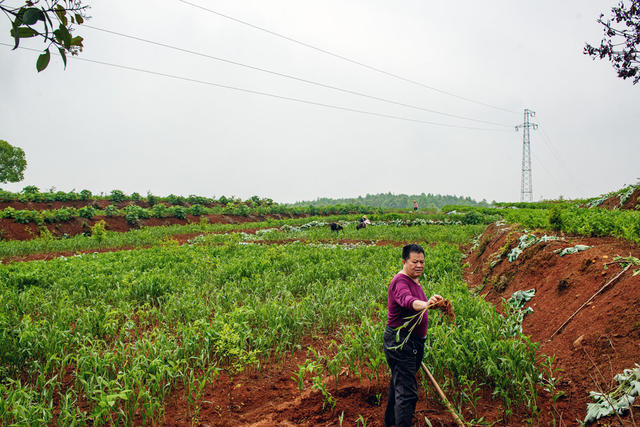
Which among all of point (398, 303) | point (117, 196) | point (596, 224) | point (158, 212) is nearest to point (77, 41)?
point (398, 303)

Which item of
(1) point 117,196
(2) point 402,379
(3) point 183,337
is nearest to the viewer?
(2) point 402,379

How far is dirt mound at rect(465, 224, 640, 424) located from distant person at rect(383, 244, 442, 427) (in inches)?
48.8

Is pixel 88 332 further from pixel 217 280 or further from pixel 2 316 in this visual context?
pixel 217 280

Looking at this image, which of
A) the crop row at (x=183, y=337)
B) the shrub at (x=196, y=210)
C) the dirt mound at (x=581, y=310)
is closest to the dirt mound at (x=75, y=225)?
the shrub at (x=196, y=210)

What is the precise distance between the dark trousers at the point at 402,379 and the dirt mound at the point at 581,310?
122cm

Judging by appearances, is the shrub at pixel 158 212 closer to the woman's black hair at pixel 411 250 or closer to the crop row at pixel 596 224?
the crop row at pixel 596 224

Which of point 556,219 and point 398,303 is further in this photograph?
point 556,219

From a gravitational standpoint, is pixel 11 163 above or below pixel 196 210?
above

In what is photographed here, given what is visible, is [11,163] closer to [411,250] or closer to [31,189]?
[31,189]

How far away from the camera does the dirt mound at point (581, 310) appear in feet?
9.34

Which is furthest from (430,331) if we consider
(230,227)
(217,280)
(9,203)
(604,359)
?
(9,203)

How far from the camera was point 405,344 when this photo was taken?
2824mm

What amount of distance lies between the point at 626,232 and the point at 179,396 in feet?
20.1

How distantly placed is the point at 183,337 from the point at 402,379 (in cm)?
271
